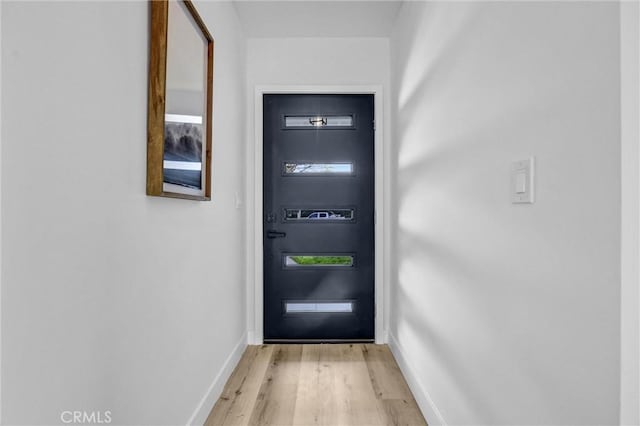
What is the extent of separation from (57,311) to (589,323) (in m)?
1.15

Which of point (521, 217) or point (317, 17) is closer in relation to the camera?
point (521, 217)

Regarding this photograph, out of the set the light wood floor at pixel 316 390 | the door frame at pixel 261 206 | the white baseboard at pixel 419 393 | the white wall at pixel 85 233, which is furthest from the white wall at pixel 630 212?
the door frame at pixel 261 206

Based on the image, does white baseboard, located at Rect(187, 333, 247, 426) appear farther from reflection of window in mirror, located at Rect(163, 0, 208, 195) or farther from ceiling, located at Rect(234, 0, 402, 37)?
ceiling, located at Rect(234, 0, 402, 37)

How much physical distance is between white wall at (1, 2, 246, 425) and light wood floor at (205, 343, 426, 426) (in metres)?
0.51

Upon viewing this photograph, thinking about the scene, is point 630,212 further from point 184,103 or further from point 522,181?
point 184,103

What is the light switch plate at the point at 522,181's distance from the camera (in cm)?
112

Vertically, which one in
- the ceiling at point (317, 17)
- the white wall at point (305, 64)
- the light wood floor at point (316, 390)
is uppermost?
the ceiling at point (317, 17)

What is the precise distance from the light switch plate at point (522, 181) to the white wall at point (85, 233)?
1.13 meters

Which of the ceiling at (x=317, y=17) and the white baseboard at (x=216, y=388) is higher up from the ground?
the ceiling at (x=317, y=17)

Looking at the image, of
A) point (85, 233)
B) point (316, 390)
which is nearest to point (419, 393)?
point (316, 390)

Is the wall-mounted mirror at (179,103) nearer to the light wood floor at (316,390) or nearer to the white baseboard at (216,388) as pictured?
the white baseboard at (216,388)

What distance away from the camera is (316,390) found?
8.34ft

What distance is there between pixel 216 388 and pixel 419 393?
3.65 ft

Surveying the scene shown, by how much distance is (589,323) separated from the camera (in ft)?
2.88
